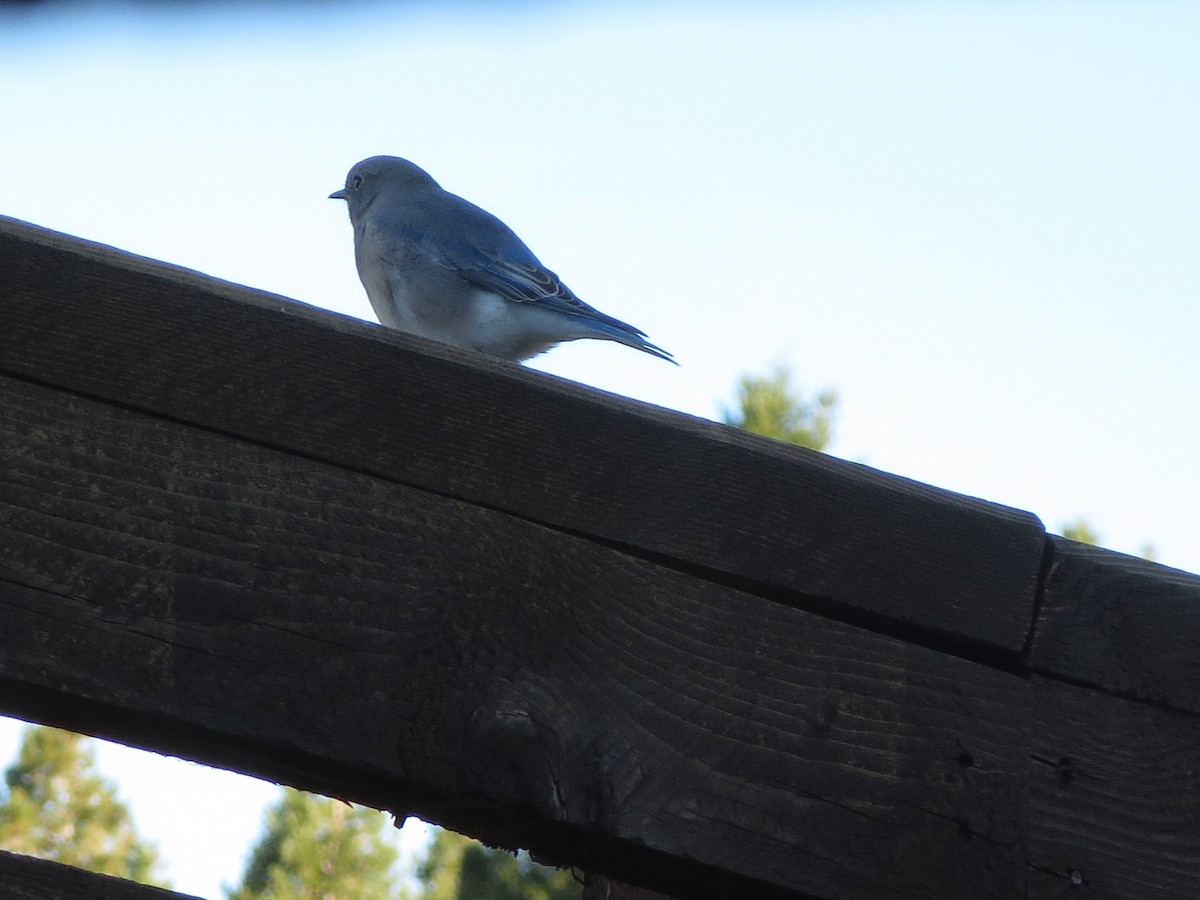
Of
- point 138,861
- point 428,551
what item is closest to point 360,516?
point 428,551

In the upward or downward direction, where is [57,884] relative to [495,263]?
downward

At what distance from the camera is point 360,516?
1.16 m

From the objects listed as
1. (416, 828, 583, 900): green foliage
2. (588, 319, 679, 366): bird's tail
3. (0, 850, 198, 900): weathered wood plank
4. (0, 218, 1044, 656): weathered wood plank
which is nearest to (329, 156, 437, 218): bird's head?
(588, 319, 679, 366): bird's tail

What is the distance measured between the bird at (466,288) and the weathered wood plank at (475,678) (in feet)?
11.5

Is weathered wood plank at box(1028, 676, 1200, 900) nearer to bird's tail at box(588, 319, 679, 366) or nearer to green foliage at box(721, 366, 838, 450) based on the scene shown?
bird's tail at box(588, 319, 679, 366)

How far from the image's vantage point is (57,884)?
0.99 metres

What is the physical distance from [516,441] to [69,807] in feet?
44.2

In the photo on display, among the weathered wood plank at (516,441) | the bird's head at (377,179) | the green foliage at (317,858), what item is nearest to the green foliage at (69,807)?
the green foliage at (317,858)

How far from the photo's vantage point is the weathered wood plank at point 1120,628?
125 centimetres

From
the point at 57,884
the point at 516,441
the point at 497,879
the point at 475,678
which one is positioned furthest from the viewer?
the point at 497,879

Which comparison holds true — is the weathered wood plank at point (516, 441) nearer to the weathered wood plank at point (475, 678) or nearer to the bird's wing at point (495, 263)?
the weathered wood plank at point (475, 678)

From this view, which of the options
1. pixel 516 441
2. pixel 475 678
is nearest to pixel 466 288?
pixel 516 441

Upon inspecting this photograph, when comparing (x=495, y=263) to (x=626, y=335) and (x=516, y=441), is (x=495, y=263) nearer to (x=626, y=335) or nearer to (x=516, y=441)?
(x=626, y=335)

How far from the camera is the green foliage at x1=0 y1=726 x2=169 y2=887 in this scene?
507 inches
